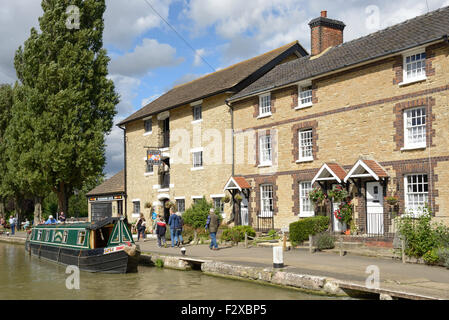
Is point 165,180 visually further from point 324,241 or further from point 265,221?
point 324,241

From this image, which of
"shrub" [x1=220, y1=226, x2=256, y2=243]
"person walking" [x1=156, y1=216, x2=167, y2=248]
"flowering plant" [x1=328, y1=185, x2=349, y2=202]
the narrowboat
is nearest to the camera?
the narrowboat

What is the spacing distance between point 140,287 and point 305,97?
11.7 meters

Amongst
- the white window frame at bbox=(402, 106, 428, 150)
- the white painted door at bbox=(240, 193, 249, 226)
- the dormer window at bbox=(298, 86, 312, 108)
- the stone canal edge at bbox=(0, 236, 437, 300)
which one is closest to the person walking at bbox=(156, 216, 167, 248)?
the stone canal edge at bbox=(0, 236, 437, 300)

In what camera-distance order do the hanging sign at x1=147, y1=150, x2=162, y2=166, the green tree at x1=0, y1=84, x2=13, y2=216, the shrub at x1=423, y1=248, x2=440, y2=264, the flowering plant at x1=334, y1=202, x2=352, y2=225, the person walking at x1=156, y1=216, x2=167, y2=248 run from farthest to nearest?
the green tree at x1=0, y1=84, x2=13, y2=216, the hanging sign at x1=147, y1=150, x2=162, y2=166, the person walking at x1=156, y1=216, x2=167, y2=248, the flowering plant at x1=334, y1=202, x2=352, y2=225, the shrub at x1=423, y1=248, x2=440, y2=264

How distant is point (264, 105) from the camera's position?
23.4 metres

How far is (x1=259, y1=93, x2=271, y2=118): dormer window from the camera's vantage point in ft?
75.7

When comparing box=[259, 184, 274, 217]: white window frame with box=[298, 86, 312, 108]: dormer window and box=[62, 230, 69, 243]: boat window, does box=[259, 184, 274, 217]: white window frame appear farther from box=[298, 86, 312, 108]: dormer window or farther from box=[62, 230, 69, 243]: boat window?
box=[62, 230, 69, 243]: boat window

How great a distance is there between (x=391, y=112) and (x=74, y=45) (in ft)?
69.4

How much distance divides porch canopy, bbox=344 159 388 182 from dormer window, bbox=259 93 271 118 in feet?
19.5

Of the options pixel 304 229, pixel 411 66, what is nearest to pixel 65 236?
pixel 304 229

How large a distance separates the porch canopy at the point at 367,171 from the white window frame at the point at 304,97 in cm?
405

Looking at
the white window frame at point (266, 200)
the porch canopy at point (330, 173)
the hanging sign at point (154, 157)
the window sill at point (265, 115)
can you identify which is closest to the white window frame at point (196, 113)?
the hanging sign at point (154, 157)

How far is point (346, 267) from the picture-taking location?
1343cm
